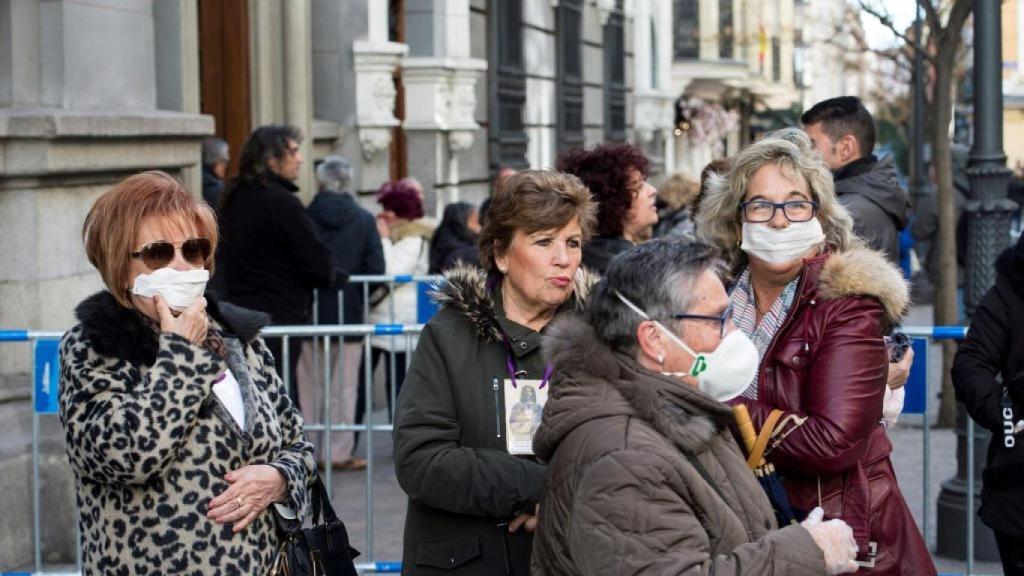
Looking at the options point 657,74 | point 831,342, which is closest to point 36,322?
point 831,342

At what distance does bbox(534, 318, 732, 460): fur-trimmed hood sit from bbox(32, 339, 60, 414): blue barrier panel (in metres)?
3.55

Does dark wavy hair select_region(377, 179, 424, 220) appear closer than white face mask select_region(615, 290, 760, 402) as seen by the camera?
No

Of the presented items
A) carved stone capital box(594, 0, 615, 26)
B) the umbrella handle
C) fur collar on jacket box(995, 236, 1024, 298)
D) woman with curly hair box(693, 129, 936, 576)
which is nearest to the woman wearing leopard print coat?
the umbrella handle

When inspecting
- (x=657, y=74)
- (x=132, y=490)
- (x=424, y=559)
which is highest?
(x=657, y=74)

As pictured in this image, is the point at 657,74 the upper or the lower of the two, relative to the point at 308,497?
upper

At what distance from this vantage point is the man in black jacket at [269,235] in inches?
369

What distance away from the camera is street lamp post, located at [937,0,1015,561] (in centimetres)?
804

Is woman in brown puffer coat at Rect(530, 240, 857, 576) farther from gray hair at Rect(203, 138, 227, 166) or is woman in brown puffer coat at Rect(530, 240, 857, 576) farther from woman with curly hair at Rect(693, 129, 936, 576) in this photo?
gray hair at Rect(203, 138, 227, 166)

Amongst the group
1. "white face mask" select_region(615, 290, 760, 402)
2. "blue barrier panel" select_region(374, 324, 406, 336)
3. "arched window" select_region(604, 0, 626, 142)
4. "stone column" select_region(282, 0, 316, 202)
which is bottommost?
"blue barrier panel" select_region(374, 324, 406, 336)

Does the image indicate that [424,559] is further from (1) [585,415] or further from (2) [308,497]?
(1) [585,415]

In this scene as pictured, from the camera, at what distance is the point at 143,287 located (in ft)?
13.3

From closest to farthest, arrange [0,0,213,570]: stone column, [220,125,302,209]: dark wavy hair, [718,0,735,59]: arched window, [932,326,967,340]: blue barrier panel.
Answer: [932,326,967,340]: blue barrier panel, [0,0,213,570]: stone column, [220,125,302,209]: dark wavy hair, [718,0,735,59]: arched window

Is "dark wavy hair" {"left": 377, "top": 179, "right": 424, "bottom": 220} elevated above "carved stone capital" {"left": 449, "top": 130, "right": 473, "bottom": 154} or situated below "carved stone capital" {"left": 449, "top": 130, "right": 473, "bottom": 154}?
below

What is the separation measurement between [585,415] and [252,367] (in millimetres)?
1235
